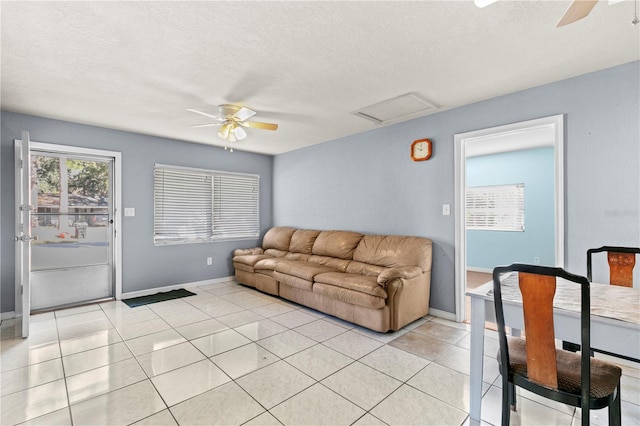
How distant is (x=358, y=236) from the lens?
14.0 feet

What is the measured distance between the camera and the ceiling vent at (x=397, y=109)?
3.14 meters

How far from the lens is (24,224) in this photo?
10.00 feet

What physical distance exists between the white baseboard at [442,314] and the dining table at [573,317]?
1556mm

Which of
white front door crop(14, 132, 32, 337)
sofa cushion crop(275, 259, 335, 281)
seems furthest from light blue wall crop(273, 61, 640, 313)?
white front door crop(14, 132, 32, 337)

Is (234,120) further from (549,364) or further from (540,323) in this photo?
(549,364)

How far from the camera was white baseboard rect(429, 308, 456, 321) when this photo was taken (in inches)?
135

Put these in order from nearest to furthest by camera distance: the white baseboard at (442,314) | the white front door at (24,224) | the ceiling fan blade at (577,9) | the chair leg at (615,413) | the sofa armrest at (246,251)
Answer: the ceiling fan blade at (577,9) < the chair leg at (615,413) < the white front door at (24,224) < the white baseboard at (442,314) < the sofa armrest at (246,251)

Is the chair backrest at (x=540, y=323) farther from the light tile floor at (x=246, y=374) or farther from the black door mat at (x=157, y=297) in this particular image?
the black door mat at (x=157, y=297)

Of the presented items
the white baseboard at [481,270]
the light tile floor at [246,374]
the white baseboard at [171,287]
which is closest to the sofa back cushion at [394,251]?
the light tile floor at [246,374]

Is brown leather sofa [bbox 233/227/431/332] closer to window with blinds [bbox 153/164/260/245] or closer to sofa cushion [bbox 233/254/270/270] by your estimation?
sofa cushion [bbox 233/254/270/270]

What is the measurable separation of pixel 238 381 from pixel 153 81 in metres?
2.68

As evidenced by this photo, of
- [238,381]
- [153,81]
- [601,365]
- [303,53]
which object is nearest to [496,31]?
[303,53]

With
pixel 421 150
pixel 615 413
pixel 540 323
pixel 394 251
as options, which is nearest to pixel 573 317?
pixel 540 323

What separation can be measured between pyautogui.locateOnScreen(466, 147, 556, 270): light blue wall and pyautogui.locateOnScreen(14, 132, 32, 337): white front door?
7.14 metres
